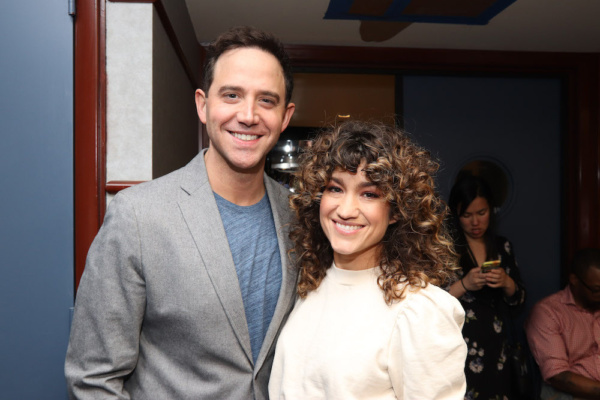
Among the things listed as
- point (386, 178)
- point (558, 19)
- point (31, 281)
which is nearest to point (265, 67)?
point (386, 178)

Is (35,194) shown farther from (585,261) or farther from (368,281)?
(585,261)

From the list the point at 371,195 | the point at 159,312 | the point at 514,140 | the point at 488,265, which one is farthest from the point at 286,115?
the point at 514,140

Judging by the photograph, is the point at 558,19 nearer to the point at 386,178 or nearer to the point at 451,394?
the point at 386,178

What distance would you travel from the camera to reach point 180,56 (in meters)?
2.65

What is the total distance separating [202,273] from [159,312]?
14 cm

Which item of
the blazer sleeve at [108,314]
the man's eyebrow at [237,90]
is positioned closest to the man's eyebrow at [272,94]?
the man's eyebrow at [237,90]

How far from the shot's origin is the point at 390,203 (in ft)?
4.29

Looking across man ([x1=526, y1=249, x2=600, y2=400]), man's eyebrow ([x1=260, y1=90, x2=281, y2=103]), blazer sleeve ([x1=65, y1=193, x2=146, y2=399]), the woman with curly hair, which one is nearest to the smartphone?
man ([x1=526, y1=249, x2=600, y2=400])

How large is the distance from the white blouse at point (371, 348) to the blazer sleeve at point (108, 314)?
0.40 meters

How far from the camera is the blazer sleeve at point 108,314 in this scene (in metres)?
1.15

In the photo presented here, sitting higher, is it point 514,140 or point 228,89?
point 514,140

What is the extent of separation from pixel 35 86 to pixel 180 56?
1004 millimetres

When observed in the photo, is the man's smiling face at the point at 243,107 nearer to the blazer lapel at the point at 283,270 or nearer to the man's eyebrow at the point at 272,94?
the man's eyebrow at the point at 272,94

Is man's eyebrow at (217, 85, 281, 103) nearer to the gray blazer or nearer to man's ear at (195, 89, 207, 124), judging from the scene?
man's ear at (195, 89, 207, 124)
